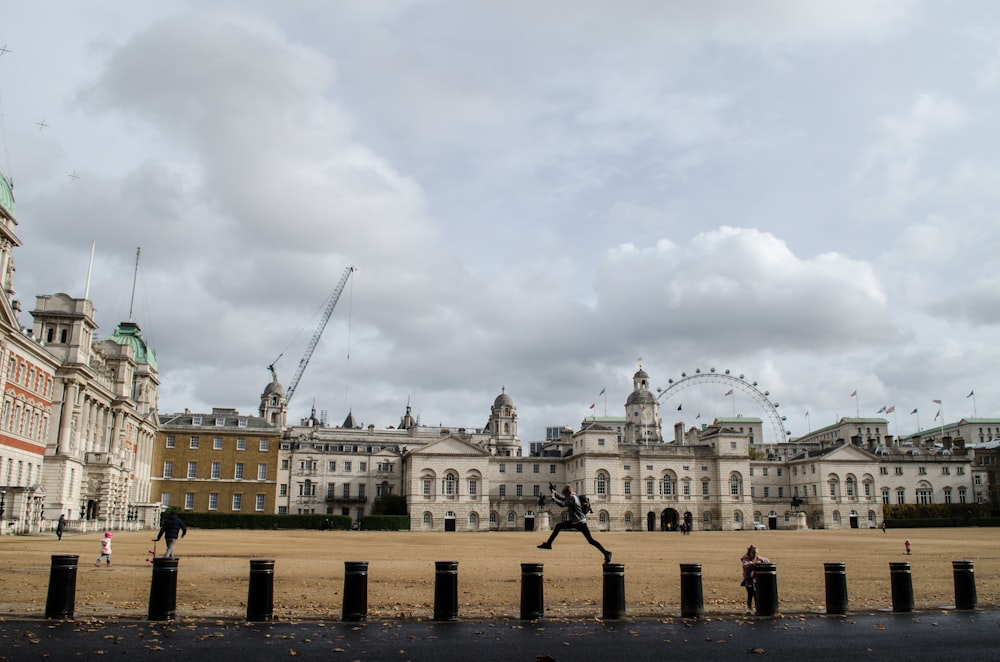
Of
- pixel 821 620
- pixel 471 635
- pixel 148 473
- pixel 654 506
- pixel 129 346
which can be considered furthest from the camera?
pixel 654 506

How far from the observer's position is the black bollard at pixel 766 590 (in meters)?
16.8

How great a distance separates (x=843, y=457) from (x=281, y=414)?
94523 millimetres

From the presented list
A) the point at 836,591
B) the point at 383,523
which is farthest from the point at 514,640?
the point at 383,523

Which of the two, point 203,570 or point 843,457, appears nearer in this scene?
point 203,570

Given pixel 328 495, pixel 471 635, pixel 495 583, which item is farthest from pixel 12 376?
pixel 328 495

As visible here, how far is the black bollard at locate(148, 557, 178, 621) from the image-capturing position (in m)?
15.2

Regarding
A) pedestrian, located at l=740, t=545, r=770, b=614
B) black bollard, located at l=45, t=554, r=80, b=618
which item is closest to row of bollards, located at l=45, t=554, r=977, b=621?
black bollard, located at l=45, t=554, r=80, b=618

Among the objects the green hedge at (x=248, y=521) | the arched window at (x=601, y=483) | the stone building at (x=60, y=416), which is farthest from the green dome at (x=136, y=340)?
the arched window at (x=601, y=483)

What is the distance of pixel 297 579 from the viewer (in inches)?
938

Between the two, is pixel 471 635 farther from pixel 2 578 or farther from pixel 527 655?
pixel 2 578

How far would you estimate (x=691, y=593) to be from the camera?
55.1ft

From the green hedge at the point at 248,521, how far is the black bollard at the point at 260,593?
76.2m

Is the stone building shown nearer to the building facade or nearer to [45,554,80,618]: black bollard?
the building facade

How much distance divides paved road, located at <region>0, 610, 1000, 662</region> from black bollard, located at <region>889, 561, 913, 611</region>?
1163mm
